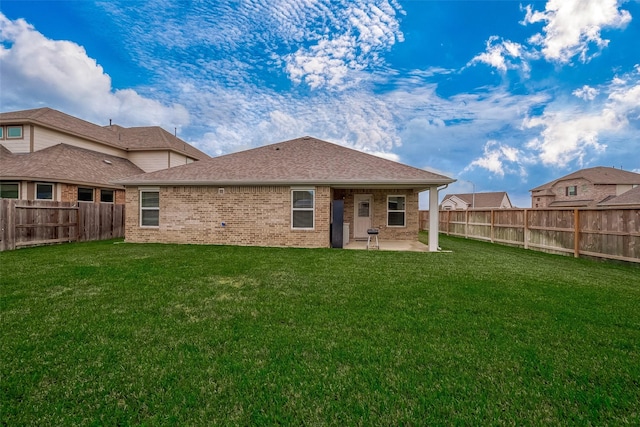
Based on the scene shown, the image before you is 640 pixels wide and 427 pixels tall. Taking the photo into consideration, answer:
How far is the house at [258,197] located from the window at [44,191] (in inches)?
245

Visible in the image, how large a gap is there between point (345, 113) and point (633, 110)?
3404cm

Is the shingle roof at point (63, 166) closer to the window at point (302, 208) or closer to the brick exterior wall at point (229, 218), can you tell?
the brick exterior wall at point (229, 218)

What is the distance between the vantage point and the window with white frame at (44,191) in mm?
15242

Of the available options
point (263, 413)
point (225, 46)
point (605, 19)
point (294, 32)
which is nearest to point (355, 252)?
point (263, 413)

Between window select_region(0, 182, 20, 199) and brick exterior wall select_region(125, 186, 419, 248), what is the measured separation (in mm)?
7308

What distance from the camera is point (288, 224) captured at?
12.0 metres

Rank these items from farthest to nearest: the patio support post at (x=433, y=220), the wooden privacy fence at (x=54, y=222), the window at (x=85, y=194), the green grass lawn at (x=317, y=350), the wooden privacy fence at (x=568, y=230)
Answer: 1. the window at (x=85, y=194)
2. the patio support post at (x=433, y=220)
3. the wooden privacy fence at (x=54, y=222)
4. the wooden privacy fence at (x=568, y=230)
5. the green grass lawn at (x=317, y=350)

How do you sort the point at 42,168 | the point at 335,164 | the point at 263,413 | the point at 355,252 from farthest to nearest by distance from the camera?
1. the point at 42,168
2. the point at 335,164
3. the point at 355,252
4. the point at 263,413

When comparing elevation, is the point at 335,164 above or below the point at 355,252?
above

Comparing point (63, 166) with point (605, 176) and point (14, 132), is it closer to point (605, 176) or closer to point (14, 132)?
point (14, 132)

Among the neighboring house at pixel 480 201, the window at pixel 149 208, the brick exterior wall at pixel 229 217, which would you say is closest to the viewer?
the brick exterior wall at pixel 229 217

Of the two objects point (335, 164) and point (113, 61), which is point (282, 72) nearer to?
point (335, 164)

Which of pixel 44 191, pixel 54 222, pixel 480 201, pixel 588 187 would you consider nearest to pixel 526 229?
pixel 54 222

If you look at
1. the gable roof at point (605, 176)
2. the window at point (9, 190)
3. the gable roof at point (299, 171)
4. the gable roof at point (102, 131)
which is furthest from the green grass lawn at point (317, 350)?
the gable roof at point (605, 176)
